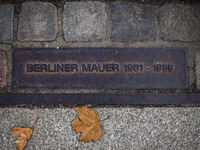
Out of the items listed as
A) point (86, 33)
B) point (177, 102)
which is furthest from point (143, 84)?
point (86, 33)

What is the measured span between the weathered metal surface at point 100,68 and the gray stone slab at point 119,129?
0.82 ft

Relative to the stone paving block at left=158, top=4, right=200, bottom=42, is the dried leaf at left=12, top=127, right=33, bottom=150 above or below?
below

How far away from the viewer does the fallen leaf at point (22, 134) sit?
1.43 meters

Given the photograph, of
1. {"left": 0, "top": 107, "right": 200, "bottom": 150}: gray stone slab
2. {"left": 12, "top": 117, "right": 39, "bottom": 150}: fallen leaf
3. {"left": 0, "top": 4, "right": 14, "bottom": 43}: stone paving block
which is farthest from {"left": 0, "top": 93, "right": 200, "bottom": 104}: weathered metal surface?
{"left": 0, "top": 4, "right": 14, "bottom": 43}: stone paving block

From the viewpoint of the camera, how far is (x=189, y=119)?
151cm

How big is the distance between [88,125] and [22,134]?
64 cm

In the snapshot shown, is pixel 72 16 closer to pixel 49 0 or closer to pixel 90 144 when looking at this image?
pixel 49 0

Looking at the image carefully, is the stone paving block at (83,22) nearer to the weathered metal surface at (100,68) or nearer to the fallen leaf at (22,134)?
the weathered metal surface at (100,68)

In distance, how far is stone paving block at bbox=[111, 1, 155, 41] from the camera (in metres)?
1.57

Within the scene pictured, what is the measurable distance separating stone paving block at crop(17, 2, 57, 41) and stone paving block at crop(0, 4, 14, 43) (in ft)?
0.30

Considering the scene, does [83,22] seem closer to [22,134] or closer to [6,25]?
[6,25]

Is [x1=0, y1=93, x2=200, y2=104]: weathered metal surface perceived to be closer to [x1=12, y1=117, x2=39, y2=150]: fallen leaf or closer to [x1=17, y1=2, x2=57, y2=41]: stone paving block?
[x1=12, y1=117, x2=39, y2=150]: fallen leaf

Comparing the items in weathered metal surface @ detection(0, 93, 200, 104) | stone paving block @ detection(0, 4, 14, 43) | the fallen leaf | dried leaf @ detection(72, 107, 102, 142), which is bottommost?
the fallen leaf

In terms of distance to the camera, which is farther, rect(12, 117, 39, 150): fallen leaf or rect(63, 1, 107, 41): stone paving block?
rect(63, 1, 107, 41): stone paving block
